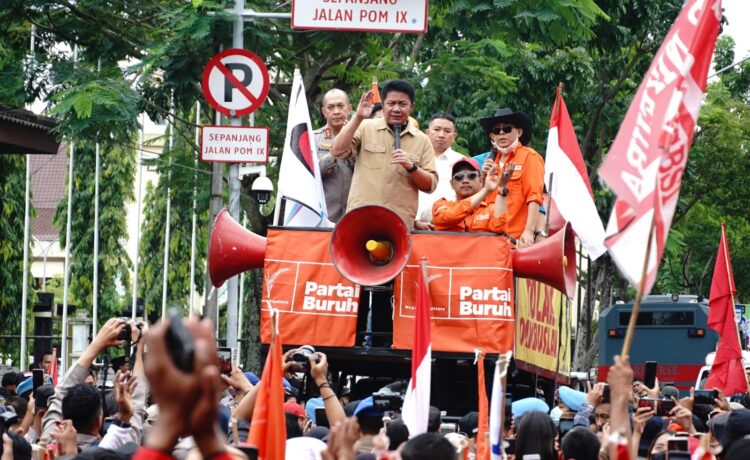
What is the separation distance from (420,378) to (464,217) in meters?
3.89

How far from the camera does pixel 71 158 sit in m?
30.9

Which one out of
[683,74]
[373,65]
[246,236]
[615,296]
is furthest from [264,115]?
[615,296]

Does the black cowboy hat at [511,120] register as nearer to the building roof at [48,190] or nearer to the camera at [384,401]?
the camera at [384,401]

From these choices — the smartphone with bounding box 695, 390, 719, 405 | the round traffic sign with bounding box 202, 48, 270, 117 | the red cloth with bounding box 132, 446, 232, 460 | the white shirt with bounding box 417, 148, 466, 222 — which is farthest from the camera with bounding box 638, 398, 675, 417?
the round traffic sign with bounding box 202, 48, 270, 117

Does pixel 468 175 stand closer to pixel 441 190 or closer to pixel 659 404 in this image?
pixel 441 190

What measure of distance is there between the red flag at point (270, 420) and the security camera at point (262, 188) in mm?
11919

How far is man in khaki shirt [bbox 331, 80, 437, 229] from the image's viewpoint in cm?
1145

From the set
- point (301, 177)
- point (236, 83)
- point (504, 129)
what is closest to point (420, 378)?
point (301, 177)

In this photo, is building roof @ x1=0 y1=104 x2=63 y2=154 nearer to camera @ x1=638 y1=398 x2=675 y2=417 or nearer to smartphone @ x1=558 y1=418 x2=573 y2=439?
smartphone @ x1=558 y1=418 x2=573 y2=439

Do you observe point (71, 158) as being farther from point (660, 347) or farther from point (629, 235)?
point (629, 235)

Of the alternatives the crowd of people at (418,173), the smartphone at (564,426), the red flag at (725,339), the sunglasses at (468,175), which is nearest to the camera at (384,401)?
the smartphone at (564,426)

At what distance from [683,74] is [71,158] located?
84.1ft

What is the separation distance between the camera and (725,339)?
1426 cm

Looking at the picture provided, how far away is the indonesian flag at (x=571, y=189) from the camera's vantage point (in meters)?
13.3
